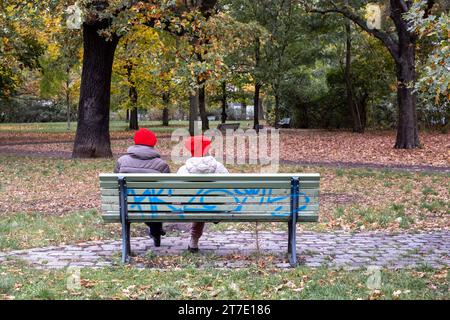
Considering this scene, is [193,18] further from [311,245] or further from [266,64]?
[266,64]

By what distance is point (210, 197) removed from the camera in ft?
19.2

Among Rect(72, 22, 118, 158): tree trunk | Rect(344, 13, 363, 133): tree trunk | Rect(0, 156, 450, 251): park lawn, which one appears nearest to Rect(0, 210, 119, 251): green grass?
Rect(0, 156, 450, 251): park lawn

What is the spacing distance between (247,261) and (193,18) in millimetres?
9858

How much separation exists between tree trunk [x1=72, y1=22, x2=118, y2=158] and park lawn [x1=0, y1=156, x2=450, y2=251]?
2159 millimetres

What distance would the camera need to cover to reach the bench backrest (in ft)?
19.1

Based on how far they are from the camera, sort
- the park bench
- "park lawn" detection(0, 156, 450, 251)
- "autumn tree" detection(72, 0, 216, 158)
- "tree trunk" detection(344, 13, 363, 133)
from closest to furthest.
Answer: "park lawn" detection(0, 156, 450, 251), "autumn tree" detection(72, 0, 216, 158), "tree trunk" detection(344, 13, 363, 133), the park bench

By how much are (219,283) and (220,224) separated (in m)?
3.09

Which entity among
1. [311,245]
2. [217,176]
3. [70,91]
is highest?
[70,91]

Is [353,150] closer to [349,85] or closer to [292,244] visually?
[349,85]

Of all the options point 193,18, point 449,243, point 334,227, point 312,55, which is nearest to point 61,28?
point 193,18

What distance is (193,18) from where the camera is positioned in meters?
14.7

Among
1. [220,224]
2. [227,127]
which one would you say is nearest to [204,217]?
[220,224]

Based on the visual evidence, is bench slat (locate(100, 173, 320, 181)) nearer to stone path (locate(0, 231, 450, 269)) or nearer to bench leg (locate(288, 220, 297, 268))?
bench leg (locate(288, 220, 297, 268))

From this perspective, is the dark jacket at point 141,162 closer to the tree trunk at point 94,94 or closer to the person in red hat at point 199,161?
the person in red hat at point 199,161
